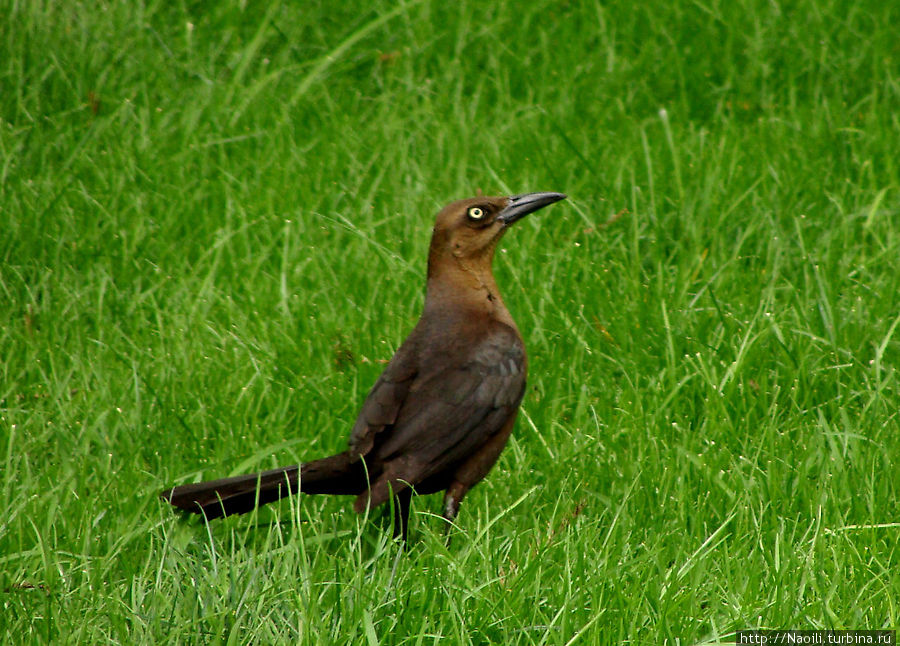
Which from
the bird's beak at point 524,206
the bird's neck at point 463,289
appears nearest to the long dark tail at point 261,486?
the bird's neck at point 463,289

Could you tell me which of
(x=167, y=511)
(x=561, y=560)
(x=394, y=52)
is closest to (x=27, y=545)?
(x=167, y=511)

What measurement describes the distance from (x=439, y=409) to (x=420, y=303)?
1.30 meters

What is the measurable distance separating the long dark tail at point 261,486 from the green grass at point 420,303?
4.3 inches

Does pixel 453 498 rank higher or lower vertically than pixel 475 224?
lower

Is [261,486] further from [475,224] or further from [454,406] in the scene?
[475,224]

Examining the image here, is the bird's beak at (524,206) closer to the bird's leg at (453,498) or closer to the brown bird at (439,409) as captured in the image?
the brown bird at (439,409)

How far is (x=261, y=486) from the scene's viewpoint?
3758 mm

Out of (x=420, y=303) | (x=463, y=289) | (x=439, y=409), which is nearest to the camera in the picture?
(x=439, y=409)

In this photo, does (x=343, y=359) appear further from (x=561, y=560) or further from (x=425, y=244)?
(x=561, y=560)

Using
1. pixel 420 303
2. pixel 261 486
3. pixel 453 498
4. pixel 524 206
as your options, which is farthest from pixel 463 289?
pixel 261 486

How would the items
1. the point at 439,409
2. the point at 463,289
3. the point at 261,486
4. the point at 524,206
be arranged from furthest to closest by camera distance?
the point at 524,206, the point at 463,289, the point at 439,409, the point at 261,486

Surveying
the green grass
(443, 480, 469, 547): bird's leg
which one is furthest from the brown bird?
the green grass

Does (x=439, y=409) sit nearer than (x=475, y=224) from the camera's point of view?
Yes

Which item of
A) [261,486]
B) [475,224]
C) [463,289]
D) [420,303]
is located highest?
[475,224]
